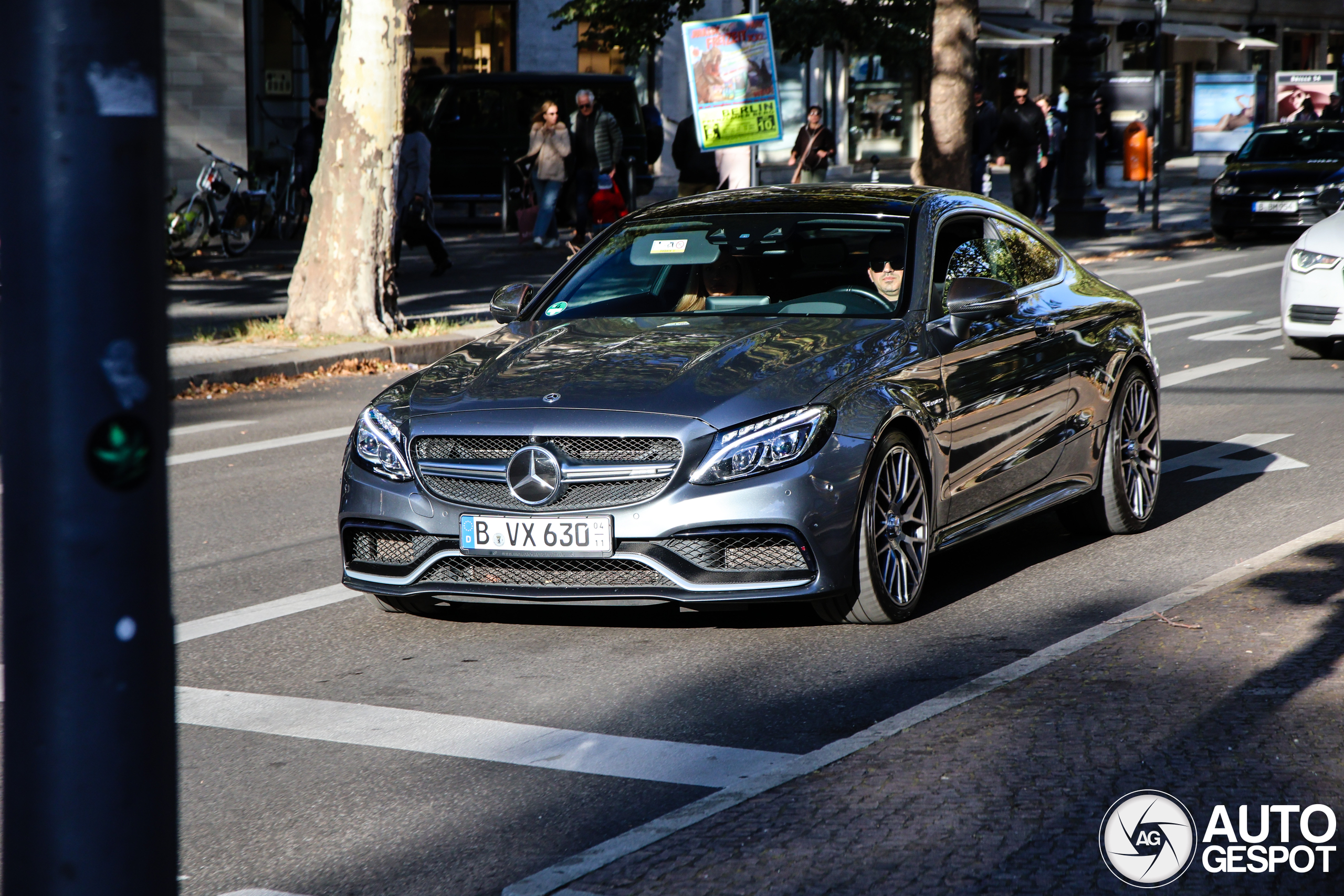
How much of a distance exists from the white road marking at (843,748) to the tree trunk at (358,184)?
9.71m

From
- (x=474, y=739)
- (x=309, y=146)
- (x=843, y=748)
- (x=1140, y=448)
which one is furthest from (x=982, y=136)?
(x=843, y=748)

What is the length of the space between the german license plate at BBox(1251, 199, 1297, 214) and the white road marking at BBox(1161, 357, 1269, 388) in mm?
12987

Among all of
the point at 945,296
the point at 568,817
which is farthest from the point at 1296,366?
the point at 568,817

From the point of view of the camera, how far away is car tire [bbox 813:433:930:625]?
19.0 ft

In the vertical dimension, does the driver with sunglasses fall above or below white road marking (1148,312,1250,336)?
above

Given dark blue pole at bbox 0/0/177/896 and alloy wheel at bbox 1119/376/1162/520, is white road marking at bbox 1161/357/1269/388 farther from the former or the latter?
dark blue pole at bbox 0/0/177/896

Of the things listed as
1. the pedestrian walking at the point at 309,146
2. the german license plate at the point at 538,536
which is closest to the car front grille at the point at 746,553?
the german license plate at the point at 538,536

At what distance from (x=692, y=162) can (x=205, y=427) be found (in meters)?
8.88

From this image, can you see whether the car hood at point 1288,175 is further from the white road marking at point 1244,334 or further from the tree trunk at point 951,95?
the white road marking at point 1244,334

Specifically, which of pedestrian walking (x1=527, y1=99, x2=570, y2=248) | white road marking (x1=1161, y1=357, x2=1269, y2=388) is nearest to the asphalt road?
white road marking (x1=1161, y1=357, x2=1269, y2=388)

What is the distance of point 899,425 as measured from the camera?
5.96m

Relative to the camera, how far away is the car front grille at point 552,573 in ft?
18.3

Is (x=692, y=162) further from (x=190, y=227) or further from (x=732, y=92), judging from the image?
(x=190, y=227)

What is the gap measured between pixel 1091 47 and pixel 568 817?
2276cm
